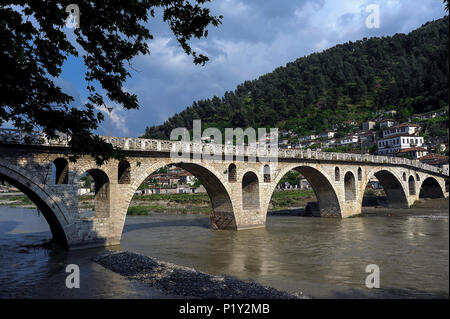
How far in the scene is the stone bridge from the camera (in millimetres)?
19500

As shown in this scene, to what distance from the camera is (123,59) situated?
32.1 feet

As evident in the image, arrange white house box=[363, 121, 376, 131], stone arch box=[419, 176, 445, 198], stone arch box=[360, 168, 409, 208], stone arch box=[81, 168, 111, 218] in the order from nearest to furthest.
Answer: stone arch box=[81, 168, 111, 218], stone arch box=[360, 168, 409, 208], stone arch box=[419, 176, 445, 198], white house box=[363, 121, 376, 131]

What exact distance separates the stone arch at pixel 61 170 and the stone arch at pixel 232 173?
45.9ft

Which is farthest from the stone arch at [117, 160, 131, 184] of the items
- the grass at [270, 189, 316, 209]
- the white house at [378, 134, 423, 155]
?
the white house at [378, 134, 423, 155]

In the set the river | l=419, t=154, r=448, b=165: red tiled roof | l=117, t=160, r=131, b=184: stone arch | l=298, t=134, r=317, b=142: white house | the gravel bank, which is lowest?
the river

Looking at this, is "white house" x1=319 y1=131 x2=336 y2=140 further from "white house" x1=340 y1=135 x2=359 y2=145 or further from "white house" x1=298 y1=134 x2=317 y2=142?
"white house" x1=340 y1=135 x2=359 y2=145

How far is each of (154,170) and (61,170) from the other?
20.4 ft

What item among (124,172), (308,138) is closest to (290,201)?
(124,172)

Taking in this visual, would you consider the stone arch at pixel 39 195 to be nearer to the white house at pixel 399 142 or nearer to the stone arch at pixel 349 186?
the stone arch at pixel 349 186

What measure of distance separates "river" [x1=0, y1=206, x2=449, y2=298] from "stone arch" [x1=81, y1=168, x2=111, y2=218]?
2.70 m

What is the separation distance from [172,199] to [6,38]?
208 feet

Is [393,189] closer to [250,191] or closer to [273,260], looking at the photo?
[250,191]

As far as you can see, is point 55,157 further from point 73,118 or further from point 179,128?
point 179,128
